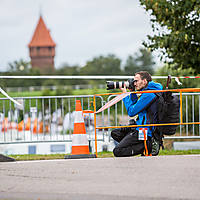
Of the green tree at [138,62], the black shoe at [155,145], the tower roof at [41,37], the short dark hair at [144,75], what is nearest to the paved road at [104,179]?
the black shoe at [155,145]

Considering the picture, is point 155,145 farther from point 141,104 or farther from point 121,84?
point 121,84

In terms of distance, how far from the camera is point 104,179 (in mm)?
4574

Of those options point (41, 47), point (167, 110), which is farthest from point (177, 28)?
point (41, 47)

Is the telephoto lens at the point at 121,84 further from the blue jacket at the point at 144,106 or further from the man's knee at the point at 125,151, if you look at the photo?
the man's knee at the point at 125,151

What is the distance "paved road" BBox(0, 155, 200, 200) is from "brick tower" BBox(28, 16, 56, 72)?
143908mm

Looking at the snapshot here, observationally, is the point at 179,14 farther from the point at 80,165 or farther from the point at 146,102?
the point at 80,165

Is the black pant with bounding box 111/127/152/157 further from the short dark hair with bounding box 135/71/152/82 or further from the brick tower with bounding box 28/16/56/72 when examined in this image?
the brick tower with bounding box 28/16/56/72

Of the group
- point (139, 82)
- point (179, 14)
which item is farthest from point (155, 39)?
point (139, 82)

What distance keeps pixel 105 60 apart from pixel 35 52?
3602cm

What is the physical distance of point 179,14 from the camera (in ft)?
37.4

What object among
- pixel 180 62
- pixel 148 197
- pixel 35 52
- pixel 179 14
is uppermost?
pixel 35 52

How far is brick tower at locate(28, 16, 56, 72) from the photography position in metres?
149

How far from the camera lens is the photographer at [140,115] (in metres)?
5.77

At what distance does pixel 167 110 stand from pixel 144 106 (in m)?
0.52
